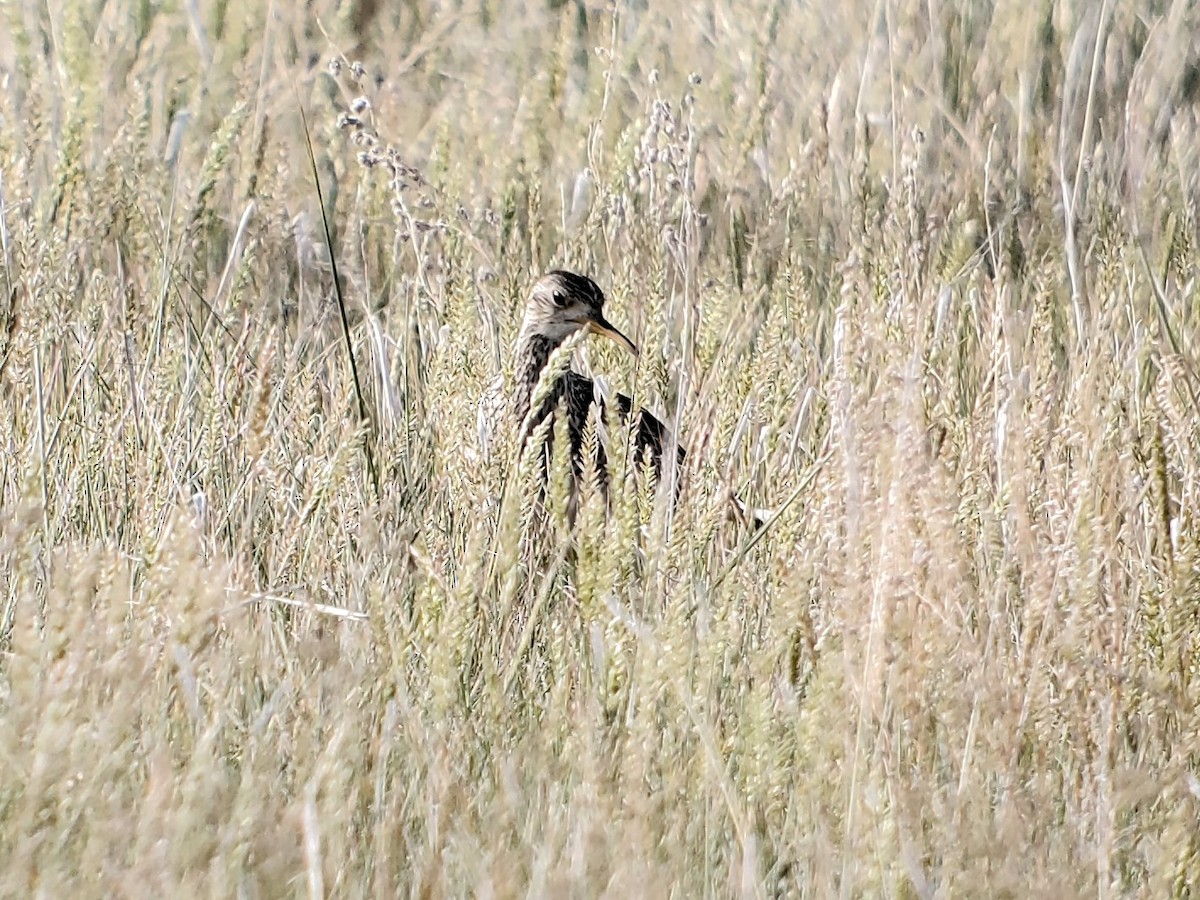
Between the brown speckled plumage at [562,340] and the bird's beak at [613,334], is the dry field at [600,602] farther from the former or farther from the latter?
the brown speckled plumage at [562,340]

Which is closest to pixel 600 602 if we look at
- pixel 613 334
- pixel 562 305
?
pixel 613 334

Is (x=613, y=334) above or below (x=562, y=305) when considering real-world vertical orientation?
below

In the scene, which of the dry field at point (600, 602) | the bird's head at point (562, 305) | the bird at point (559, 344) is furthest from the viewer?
the bird's head at point (562, 305)

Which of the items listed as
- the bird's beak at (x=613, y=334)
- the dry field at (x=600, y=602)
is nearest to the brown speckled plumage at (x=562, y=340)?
the bird's beak at (x=613, y=334)

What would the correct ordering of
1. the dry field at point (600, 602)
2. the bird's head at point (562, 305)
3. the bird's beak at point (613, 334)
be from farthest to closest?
the bird's head at point (562, 305) < the bird's beak at point (613, 334) < the dry field at point (600, 602)

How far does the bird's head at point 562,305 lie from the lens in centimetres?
372

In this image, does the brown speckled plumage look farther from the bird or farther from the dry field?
the dry field

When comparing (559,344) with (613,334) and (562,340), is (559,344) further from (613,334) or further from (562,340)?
(613,334)

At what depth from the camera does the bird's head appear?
372 centimetres

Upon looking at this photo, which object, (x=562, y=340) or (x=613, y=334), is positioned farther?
(x=562, y=340)

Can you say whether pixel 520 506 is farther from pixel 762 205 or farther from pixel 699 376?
pixel 762 205

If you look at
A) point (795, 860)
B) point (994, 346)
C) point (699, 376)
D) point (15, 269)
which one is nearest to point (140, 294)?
point (15, 269)

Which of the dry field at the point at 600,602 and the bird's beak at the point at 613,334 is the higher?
the bird's beak at the point at 613,334

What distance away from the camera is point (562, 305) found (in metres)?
3.89
